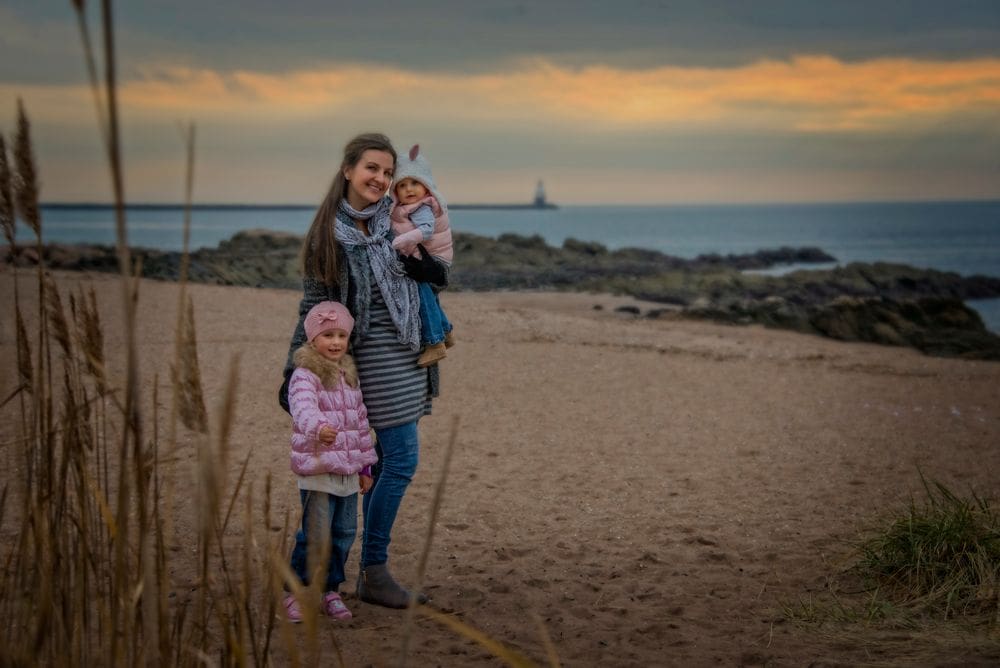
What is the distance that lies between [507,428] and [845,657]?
193 inches

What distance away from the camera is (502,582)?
4797 mm

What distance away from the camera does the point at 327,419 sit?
12.7ft

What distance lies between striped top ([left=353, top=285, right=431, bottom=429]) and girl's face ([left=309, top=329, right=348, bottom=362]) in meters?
0.18

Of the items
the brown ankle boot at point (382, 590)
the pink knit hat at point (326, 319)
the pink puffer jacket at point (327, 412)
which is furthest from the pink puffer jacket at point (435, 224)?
the brown ankle boot at point (382, 590)

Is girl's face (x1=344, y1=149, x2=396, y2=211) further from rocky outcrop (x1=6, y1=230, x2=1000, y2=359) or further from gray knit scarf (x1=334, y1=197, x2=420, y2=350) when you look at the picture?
rocky outcrop (x1=6, y1=230, x2=1000, y2=359)

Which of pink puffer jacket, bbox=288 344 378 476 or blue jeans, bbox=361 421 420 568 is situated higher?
pink puffer jacket, bbox=288 344 378 476

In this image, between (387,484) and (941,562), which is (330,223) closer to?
(387,484)

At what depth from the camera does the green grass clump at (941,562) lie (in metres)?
4.32

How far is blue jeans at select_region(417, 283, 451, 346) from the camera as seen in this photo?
4.12 m

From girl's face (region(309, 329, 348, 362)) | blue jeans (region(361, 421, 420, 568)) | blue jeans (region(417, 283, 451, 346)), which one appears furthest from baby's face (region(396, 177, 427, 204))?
blue jeans (region(361, 421, 420, 568))

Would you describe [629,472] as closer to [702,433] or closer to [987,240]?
[702,433]

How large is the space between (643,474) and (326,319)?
3777mm

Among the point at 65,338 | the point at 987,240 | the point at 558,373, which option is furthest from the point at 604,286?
the point at 987,240

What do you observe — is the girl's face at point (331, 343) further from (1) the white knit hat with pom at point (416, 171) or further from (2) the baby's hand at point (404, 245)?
(1) the white knit hat with pom at point (416, 171)
